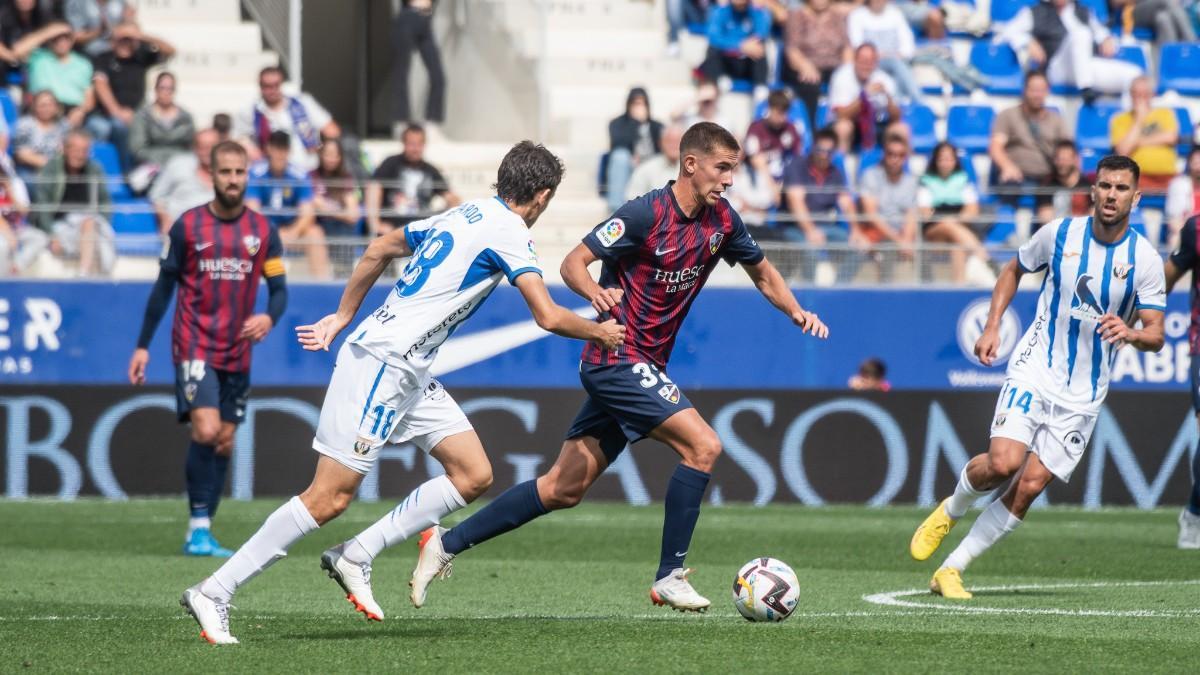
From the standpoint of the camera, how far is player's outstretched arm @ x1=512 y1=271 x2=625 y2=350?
23.3 ft

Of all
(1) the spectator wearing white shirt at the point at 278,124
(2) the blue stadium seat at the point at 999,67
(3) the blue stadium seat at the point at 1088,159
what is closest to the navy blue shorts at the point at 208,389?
(1) the spectator wearing white shirt at the point at 278,124

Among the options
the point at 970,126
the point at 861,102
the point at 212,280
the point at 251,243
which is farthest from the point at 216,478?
the point at 970,126

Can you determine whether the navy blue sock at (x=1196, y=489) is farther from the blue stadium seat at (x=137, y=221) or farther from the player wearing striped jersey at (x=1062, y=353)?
the blue stadium seat at (x=137, y=221)

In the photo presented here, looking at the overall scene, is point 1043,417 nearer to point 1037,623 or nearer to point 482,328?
point 1037,623

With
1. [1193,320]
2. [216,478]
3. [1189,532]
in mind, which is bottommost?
[1189,532]

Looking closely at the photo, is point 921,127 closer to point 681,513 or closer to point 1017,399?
point 1017,399

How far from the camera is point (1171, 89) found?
68.5 ft

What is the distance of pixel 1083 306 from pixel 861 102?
9885mm

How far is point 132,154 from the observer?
56.7ft

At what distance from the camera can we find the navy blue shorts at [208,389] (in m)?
11.4

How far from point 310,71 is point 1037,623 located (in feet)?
57.5

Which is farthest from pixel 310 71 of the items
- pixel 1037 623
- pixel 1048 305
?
pixel 1037 623

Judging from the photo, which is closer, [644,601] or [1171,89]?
[644,601]

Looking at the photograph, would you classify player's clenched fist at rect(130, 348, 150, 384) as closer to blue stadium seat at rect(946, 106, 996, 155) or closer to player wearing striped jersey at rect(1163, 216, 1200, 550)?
player wearing striped jersey at rect(1163, 216, 1200, 550)
